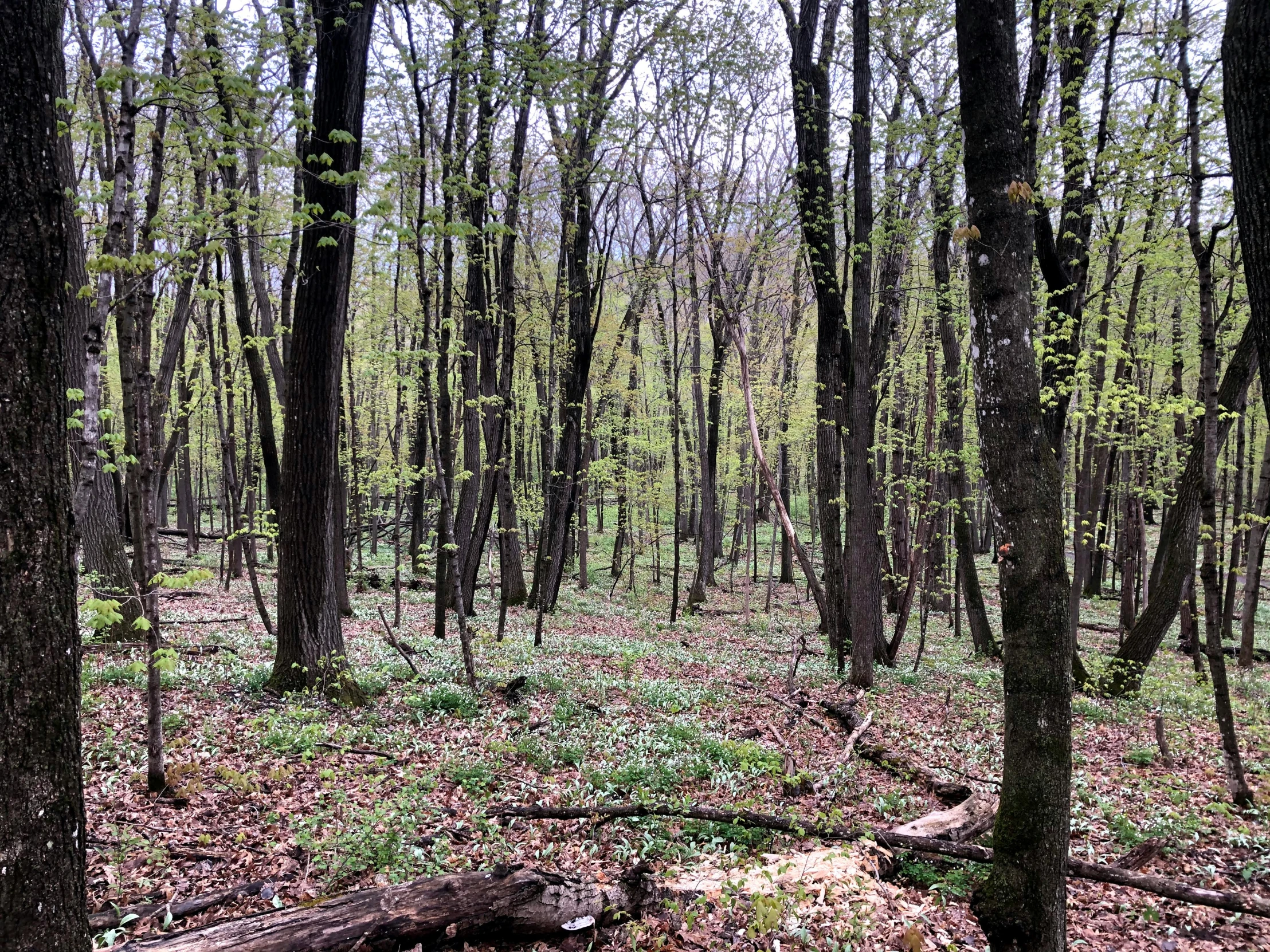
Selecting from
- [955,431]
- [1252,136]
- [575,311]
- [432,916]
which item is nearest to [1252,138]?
[1252,136]

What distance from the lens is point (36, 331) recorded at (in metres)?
2.36

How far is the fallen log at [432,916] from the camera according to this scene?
333 cm

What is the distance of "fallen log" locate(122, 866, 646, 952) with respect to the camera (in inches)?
131

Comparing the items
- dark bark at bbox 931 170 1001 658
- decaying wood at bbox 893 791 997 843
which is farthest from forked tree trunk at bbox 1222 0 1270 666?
dark bark at bbox 931 170 1001 658

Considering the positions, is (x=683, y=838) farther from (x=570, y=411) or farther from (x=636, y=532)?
(x=636, y=532)

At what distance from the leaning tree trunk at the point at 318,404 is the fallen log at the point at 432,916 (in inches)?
174

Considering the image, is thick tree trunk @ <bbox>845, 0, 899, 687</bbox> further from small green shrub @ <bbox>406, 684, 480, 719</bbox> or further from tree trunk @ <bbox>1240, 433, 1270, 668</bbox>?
tree trunk @ <bbox>1240, 433, 1270, 668</bbox>

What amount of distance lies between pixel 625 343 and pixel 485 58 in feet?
54.8

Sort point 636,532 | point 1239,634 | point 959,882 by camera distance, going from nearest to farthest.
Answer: point 959,882
point 1239,634
point 636,532

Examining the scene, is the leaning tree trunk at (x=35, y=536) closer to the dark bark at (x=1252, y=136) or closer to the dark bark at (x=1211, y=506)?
the dark bark at (x=1252, y=136)

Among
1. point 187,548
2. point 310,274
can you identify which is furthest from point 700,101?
point 187,548

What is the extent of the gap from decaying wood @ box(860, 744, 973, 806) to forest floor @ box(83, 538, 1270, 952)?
0.11 metres

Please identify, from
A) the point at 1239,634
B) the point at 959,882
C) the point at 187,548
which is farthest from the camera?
the point at 187,548

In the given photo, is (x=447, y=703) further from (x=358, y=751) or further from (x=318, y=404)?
(x=318, y=404)
